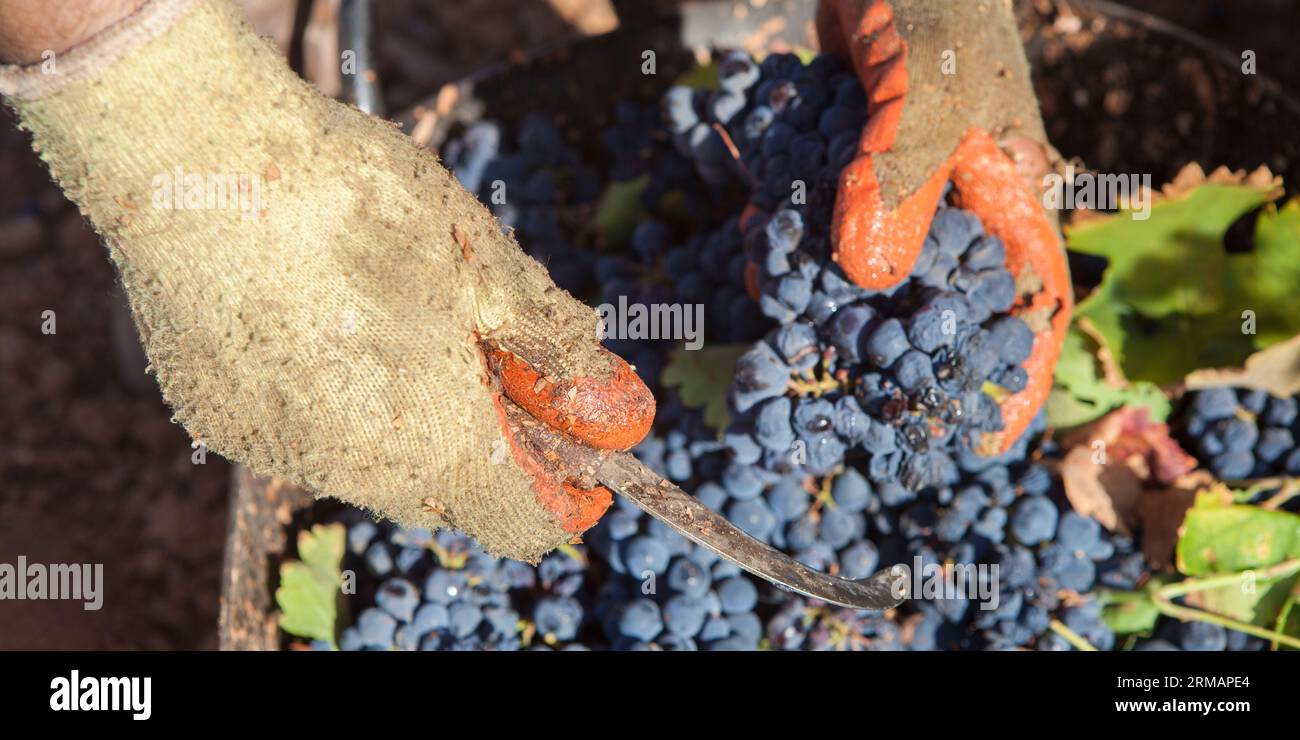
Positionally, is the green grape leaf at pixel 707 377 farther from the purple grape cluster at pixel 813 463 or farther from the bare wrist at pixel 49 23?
the bare wrist at pixel 49 23

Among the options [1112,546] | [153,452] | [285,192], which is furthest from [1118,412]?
[153,452]

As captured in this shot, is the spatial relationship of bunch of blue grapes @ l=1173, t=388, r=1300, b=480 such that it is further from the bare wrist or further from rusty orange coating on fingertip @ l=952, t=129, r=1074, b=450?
the bare wrist

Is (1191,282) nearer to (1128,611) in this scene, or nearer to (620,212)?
(1128,611)

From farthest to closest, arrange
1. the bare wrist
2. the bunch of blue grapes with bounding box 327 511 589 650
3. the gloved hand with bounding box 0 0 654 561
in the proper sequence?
the bunch of blue grapes with bounding box 327 511 589 650
the gloved hand with bounding box 0 0 654 561
the bare wrist

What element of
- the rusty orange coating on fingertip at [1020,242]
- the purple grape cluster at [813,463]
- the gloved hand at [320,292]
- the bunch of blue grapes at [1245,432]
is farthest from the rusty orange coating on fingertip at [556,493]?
the bunch of blue grapes at [1245,432]

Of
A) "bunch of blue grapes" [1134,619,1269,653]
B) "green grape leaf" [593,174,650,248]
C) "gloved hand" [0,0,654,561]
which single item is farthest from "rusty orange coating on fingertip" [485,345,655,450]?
"bunch of blue grapes" [1134,619,1269,653]
